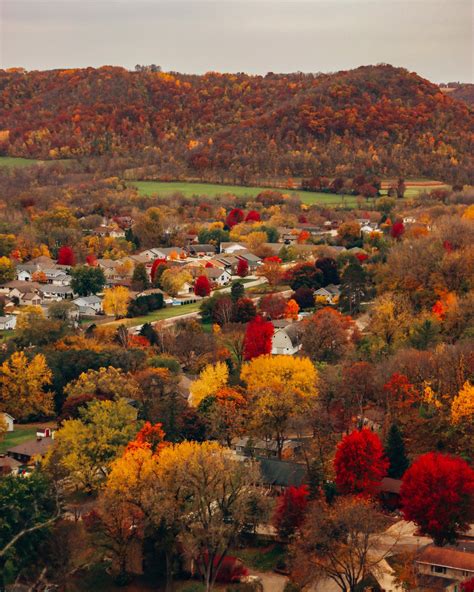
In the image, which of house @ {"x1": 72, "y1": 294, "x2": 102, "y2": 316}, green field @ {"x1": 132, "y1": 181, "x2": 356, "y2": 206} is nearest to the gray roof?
house @ {"x1": 72, "y1": 294, "x2": 102, "y2": 316}

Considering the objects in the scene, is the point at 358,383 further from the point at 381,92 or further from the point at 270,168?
the point at 381,92

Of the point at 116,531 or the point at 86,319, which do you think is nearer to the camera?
the point at 116,531

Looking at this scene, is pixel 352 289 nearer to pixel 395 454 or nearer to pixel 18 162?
pixel 395 454

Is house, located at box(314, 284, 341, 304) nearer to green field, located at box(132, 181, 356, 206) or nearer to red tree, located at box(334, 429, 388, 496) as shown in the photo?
red tree, located at box(334, 429, 388, 496)

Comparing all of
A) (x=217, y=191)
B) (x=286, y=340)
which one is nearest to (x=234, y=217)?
(x=217, y=191)

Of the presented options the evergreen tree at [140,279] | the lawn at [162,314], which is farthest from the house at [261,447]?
the evergreen tree at [140,279]

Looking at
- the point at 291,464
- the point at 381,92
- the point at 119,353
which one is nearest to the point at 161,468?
the point at 291,464
